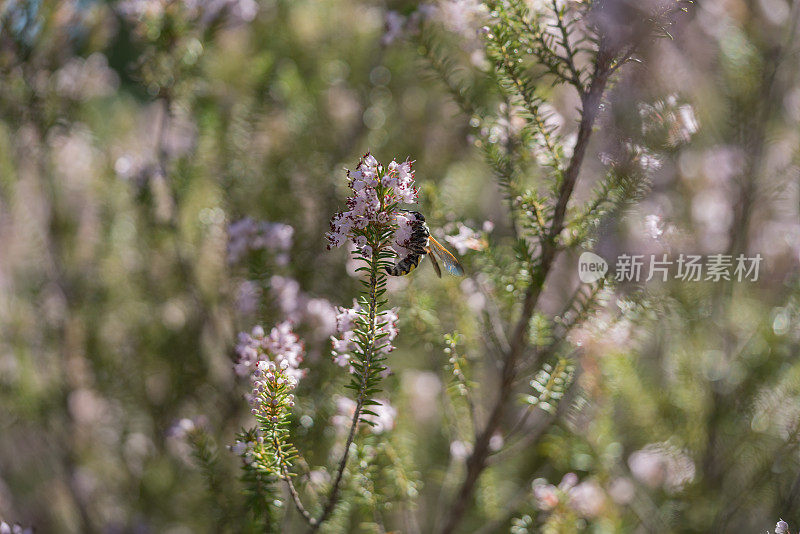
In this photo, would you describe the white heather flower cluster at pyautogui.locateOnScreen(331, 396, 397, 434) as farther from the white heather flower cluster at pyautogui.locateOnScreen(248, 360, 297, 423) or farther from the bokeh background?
the white heather flower cluster at pyautogui.locateOnScreen(248, 360, 297, 423)

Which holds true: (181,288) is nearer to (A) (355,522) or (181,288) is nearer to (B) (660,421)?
(A) (355,522)

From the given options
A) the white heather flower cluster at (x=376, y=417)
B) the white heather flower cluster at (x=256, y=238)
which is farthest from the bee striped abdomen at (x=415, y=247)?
the white heather flower cluster at (x=256, y=238)

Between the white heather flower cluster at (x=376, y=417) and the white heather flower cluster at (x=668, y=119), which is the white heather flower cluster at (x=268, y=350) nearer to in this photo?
the white heather flower cluster at (x=376, y=417)

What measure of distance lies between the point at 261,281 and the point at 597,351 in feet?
1.91

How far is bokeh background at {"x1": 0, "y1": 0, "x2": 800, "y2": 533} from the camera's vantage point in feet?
3.26

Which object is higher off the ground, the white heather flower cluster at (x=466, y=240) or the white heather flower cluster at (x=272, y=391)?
the white heather flower cluster at (x=466, y=240)

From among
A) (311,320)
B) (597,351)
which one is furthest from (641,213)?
(311,320)

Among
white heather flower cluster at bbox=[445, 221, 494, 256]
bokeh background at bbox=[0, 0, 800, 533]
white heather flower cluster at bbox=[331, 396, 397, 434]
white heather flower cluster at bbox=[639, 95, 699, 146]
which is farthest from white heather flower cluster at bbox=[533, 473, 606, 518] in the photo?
white heather flower cluster at bbox=[639, 95, 699, 146]

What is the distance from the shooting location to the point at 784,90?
51.6 inches

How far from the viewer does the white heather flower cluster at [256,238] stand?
38.4 inches

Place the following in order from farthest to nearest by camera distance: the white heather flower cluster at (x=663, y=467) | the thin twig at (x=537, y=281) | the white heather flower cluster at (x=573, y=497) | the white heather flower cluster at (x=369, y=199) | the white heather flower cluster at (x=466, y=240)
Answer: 1. the white heather flower cluster at (x=663, y=467)
2. the white heather flower cluster at (x=573, y=497)
3. the white heather flower cluster at (x=466, y=240)
4. the thin twig at (x=537, y=281)
5. the white heather flower cluster at (x=369, y=199)

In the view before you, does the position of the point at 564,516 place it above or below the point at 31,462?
below
